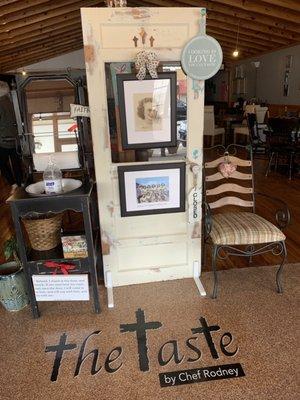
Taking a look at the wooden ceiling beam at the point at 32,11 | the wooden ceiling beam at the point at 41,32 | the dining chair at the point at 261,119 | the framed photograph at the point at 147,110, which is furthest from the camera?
the dining chair at the point at 261,119

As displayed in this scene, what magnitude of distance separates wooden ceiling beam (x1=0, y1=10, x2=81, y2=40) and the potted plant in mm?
4606

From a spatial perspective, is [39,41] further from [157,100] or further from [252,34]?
[157,100]

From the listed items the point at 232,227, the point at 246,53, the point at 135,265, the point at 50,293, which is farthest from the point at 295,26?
the point at 50,293

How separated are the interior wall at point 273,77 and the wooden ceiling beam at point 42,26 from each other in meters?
4.63

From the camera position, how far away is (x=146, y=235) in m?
2.15

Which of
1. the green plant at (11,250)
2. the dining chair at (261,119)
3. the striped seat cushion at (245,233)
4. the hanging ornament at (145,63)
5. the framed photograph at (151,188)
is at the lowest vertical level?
the green plant at (11,250)

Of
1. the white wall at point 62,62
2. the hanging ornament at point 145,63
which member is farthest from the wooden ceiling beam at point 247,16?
the white wall at point 62,62

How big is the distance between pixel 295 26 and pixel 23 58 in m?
5.72

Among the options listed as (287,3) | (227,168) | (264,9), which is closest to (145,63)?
(227,168)

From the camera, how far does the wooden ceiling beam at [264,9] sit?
4.74 m

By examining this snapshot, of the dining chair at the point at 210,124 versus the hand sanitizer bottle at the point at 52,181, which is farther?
the dining chair at the point at 210,124

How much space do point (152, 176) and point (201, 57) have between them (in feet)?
2.46

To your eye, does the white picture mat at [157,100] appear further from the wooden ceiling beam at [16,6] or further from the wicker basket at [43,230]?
the wooden ceiling beam at [16,6]

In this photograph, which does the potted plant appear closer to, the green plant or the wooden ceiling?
the green plant
